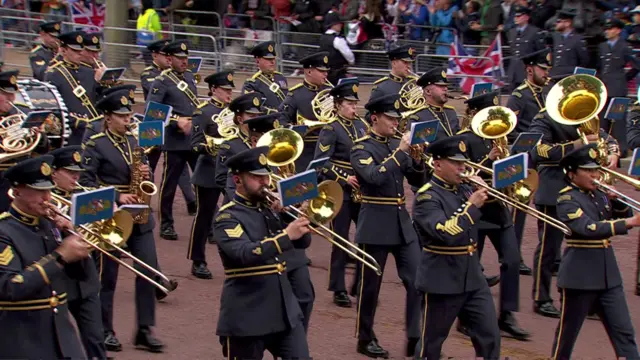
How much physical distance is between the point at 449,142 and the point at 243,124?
2.47 m

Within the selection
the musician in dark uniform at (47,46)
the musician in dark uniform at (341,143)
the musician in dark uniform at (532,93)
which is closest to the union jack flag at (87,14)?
the musician in dark uniform at (47,46)

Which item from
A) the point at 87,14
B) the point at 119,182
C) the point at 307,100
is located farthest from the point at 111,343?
the point at 87,14

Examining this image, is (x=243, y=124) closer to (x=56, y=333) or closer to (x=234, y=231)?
(x=234, y=231)

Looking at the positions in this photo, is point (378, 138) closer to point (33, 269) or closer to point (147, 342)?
point (147, 342)

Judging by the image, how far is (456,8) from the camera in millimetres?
19203

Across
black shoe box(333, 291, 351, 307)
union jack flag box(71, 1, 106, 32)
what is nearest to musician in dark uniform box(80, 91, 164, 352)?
black shoe box(333, 291, 351, 307)

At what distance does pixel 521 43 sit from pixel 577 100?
22.7ft

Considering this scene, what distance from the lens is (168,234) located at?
43.0 feet

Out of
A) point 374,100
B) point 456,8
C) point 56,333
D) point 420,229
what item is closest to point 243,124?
point 374,100

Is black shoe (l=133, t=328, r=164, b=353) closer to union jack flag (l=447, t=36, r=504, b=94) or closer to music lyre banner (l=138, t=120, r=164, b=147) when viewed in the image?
music lyre banner (l=138, t=120, r=164, b=147)

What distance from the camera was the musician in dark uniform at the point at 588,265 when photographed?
859cm

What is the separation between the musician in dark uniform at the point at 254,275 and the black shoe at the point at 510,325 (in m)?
3.24

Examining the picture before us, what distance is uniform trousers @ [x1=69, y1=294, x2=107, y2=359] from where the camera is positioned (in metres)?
7.83

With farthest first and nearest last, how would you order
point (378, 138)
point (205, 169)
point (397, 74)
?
point (397, 74) → point (205, 169) → point (378, 138)
